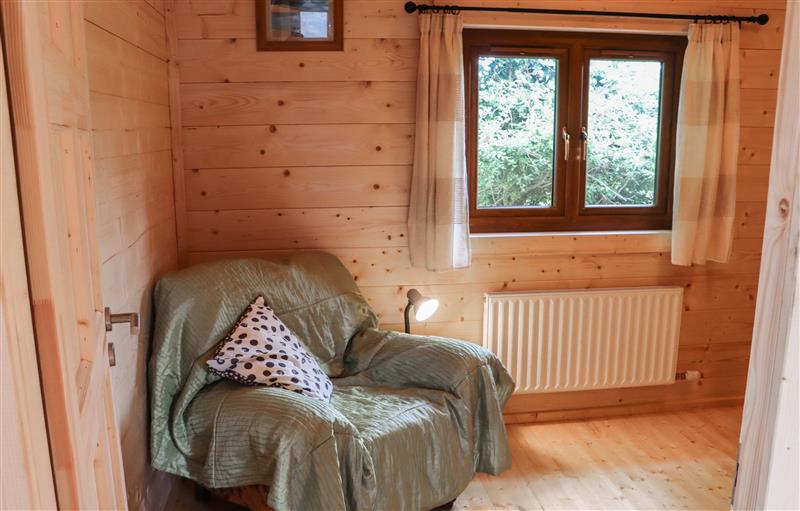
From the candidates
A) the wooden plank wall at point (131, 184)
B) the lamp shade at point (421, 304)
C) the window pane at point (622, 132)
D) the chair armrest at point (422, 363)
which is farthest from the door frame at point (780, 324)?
the window pane at point (622, 132)

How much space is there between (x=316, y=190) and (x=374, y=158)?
29 centimetres

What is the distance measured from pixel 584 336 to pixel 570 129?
0.96 meters

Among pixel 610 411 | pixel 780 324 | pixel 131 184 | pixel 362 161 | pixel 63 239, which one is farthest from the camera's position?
pixel 610 411

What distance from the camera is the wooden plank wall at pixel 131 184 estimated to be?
5.91 ft

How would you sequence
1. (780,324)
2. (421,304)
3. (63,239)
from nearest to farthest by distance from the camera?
(780,324)
(63,239)
(421,304)

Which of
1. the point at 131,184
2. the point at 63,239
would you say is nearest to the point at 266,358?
the point at 131,184

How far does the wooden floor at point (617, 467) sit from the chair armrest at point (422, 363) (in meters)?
0.40

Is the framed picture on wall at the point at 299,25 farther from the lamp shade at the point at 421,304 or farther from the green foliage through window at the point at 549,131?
the lamp shade at the point at 421,304

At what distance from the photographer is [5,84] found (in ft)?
2.43

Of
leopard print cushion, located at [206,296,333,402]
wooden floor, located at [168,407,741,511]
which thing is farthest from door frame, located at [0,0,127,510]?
wooden floor, located at [168,407,741,511]

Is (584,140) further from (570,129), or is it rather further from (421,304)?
(421,304)

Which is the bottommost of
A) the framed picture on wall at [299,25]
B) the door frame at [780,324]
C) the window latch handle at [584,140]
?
the door frame at [780,324]

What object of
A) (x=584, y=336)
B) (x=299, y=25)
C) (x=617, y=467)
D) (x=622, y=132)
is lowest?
(x=617, y=467)

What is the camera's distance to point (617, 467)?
9.20 ft
